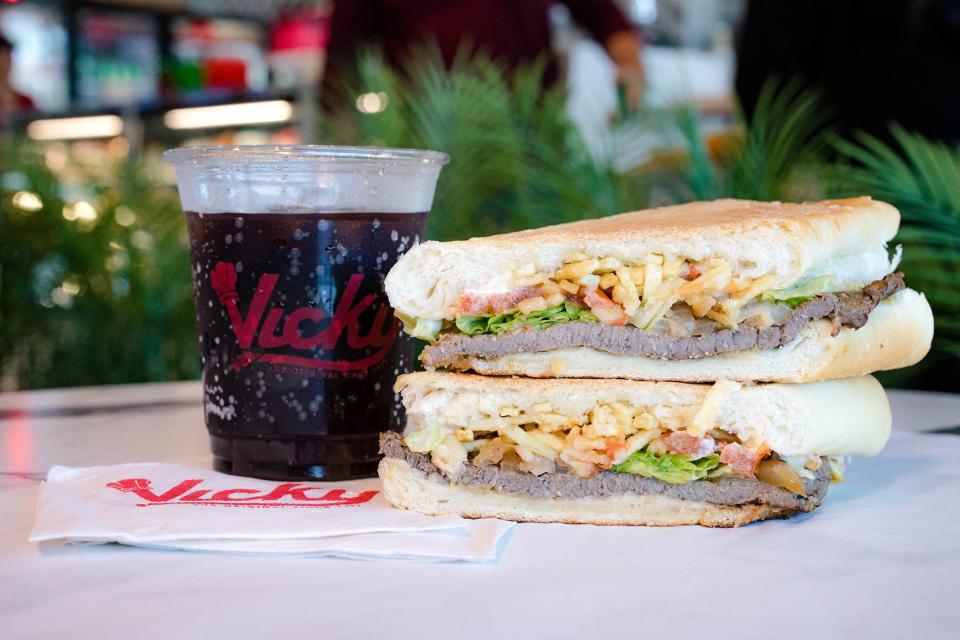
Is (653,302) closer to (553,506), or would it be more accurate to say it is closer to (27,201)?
(553,506)

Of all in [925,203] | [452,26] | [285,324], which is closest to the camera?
[285,324]

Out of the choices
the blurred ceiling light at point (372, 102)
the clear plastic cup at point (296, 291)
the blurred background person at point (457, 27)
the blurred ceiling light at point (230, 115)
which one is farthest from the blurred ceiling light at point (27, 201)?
the blurred ceiling light at point (230, 115)

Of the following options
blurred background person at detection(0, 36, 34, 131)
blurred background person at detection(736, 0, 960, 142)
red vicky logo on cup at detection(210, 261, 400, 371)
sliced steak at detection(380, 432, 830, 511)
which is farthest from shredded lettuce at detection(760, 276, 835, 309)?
blurred background person at detection(0, 36, 34, 131)

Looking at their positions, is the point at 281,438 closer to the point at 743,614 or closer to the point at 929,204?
the point at 743,614

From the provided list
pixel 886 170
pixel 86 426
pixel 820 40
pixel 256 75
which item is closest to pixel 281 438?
pixel 86 426

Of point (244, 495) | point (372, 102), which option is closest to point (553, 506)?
point (244, 495)

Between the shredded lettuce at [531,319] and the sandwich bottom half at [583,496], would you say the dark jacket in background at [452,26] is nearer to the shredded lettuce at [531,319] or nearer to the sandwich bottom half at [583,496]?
the shredded lettuce at [531,319]
